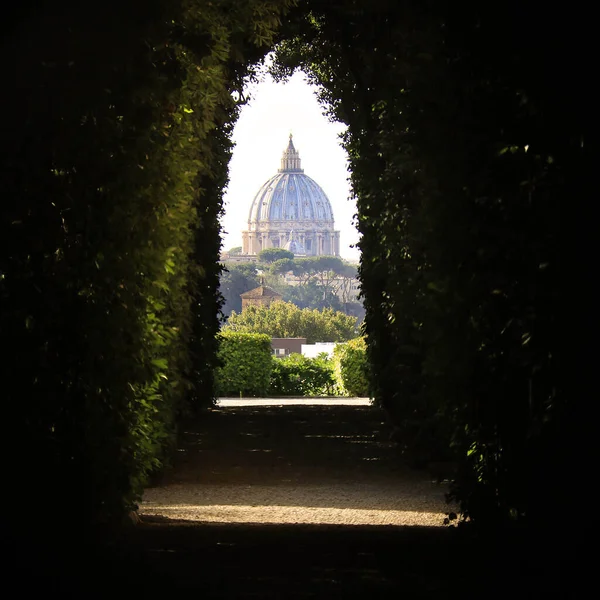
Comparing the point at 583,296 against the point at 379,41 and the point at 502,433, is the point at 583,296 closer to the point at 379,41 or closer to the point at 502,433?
the point at 502,433

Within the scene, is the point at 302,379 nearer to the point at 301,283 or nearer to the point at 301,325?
the point at 301,325

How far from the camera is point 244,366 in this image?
29266mm

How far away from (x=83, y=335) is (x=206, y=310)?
1208 cm

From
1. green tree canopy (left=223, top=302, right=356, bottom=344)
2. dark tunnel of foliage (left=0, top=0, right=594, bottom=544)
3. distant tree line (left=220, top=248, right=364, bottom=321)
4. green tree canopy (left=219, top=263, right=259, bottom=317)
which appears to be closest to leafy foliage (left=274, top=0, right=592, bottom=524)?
dark tunnel of foliage (left=0, top=0, right=594, bottom=544)

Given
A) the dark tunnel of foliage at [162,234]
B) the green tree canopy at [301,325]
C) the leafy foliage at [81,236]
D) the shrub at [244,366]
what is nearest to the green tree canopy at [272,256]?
the green tree canopy at [301,325]

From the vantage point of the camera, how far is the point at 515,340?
5.49 metres

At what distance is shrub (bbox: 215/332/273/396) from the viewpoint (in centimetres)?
2884

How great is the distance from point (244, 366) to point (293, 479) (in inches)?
702

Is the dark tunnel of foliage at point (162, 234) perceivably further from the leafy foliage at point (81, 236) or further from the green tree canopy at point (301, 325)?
the green tree canopy at point (301, 325)

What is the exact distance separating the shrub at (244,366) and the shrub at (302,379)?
2.28m

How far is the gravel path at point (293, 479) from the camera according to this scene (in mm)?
9008

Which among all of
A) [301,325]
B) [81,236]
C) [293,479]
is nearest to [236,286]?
[301,325]

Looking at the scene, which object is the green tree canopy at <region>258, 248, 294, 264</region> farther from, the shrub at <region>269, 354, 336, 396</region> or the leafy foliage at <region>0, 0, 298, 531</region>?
the leafy foliage at <region>0, 0, 298, 531</region>

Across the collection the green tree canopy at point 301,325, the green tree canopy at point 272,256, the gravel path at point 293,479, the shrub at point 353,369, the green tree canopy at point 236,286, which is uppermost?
the green tree canopy at point 272,256
